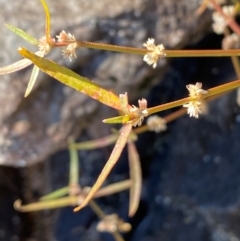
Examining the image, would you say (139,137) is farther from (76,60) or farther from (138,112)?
(138,112)

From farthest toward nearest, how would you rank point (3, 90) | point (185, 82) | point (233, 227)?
1. point (185, 82)
2. point (233, 227)
3. point (3, 90)

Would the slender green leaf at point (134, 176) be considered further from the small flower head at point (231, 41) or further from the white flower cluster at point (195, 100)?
the white flower cluster at point (195, 100)

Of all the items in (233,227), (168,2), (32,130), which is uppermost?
(168,2)

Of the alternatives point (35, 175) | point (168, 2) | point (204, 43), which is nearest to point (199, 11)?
point (168, 2)

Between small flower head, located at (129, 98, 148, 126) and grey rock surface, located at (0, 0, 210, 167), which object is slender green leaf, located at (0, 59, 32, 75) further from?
grey rock surface, located at (0, 0, 210, 167)

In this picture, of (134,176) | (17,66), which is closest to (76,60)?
(134,176)

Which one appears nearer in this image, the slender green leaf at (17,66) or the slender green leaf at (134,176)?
the slender green leaf at (17,66)

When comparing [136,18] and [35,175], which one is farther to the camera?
[35,175]

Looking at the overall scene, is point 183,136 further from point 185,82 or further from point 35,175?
point 35,175

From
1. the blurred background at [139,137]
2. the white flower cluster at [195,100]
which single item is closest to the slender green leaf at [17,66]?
the white flower cluster at [195,100]
